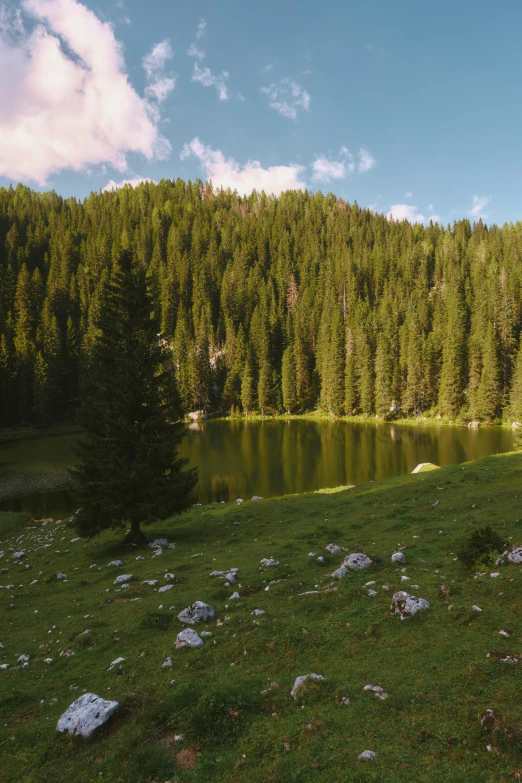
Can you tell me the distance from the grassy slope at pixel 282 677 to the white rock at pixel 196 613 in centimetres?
30

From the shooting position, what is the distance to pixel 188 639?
8.77 m

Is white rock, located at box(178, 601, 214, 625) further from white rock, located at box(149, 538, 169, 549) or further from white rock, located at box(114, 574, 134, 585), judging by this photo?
white rock, located at box(149, 538, 169, 549)

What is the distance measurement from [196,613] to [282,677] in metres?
3.89

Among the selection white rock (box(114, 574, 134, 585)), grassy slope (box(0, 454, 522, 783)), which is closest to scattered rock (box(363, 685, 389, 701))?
grassy slope (box(0, 454, 522, 783))

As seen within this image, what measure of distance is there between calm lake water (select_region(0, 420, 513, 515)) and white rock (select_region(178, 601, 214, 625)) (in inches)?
975

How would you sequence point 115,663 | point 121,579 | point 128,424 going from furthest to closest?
point 128,424, point 121,579, point 115,663

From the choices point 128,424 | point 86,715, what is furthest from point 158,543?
point 86,715

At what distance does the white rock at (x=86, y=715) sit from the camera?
6344 millimetres

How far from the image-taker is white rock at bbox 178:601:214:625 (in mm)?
10062

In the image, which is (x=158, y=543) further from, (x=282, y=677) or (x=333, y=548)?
(x=282, y=677)

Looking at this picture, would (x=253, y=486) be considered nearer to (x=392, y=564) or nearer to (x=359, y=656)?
(x=392, y=564)

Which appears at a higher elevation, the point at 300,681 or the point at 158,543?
the point at 300,681

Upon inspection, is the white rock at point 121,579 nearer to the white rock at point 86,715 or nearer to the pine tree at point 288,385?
the white rock at point 86,715

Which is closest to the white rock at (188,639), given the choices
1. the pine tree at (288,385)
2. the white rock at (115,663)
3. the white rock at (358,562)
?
the white rock at (115,663)
